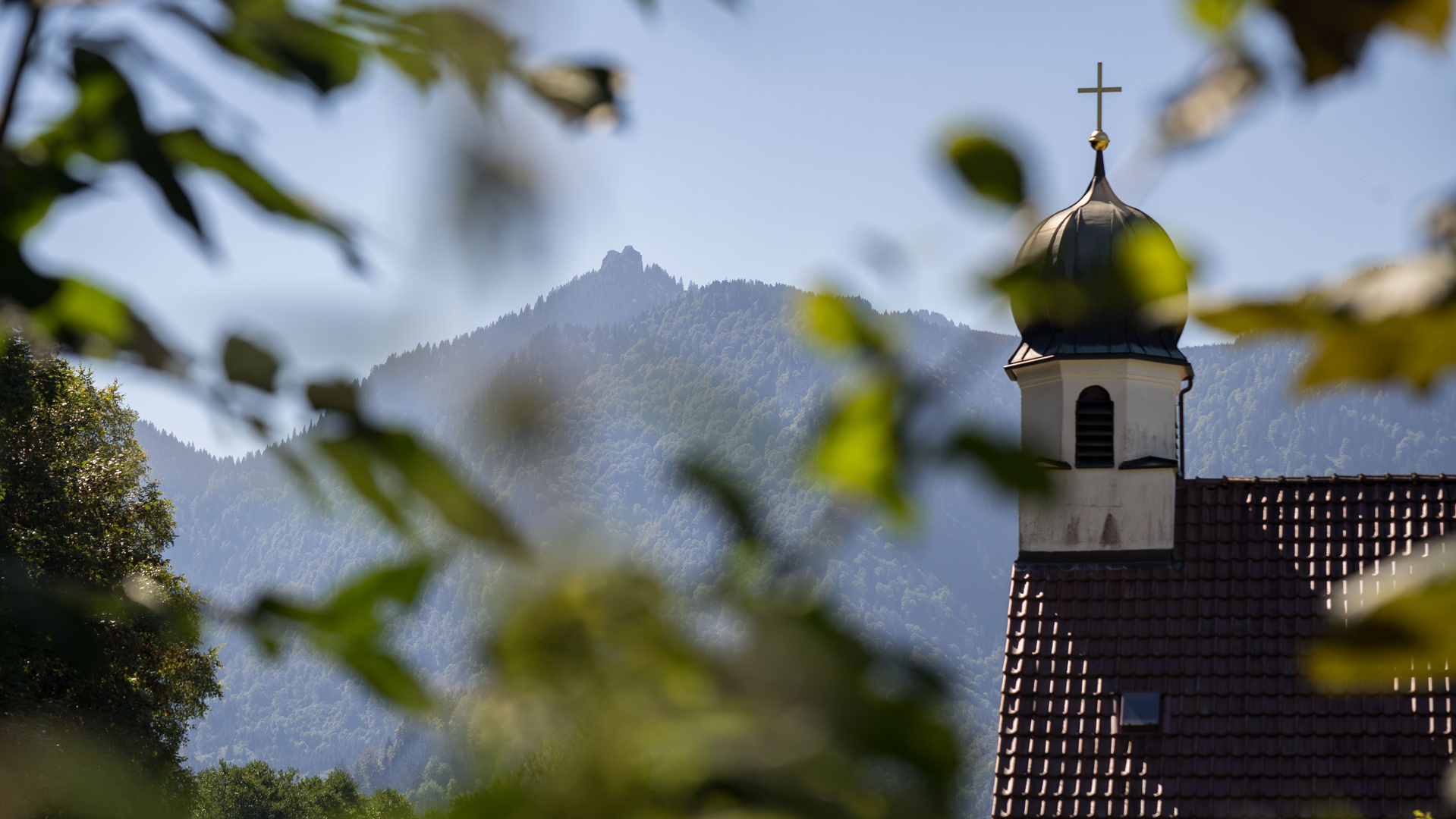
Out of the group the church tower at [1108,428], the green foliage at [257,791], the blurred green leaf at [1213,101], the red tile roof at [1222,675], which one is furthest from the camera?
the green foliage at [257,791]

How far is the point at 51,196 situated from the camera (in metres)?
0.89

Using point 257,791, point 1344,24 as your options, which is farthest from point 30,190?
point 257,791

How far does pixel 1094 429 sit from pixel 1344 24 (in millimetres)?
16417

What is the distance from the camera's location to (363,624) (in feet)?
2.19

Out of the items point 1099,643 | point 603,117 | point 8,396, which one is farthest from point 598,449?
point 8,396

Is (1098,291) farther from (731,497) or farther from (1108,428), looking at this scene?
(1108,428)

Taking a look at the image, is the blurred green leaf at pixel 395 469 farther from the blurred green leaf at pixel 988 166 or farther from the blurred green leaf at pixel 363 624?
the blurred green leaf at pixel 988 166

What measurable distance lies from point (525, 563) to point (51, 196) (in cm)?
53

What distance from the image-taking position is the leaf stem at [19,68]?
2.79 ft

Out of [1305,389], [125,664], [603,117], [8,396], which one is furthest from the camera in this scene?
[125,664]

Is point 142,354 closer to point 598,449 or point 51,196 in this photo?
point 51,196

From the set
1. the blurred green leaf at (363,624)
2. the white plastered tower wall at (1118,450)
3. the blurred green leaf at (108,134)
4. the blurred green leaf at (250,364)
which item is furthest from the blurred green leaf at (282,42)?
the white plastered tower wall at (1118,450)

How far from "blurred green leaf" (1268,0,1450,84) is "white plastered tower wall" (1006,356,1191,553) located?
14785 millimetres

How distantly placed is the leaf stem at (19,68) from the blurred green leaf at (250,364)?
25cm
